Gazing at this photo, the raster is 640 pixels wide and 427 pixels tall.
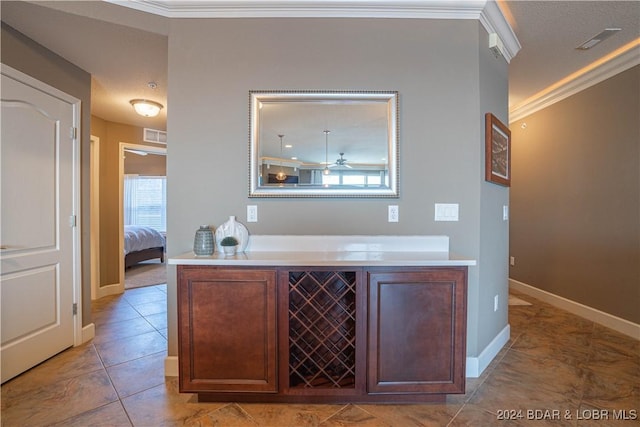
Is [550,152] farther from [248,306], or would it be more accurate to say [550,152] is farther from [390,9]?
[248,306]

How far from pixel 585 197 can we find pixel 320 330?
129 inches

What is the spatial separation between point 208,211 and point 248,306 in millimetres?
787

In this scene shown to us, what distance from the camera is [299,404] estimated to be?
5.55ft

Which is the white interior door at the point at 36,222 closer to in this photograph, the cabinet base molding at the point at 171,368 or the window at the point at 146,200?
the cabinet base molding at the point at 171,368

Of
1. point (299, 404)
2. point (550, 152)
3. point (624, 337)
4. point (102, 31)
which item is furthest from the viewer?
point (550, 152)

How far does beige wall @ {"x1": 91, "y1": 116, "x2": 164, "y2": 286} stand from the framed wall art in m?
4.41

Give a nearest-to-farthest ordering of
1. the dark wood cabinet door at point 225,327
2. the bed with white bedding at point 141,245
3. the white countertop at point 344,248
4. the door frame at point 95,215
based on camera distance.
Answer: the dark wood cabinet door at point 225,327 < the white countertop at point 344,248 < the door frame at point 95,215 < the bed with white bedding at point 141,245

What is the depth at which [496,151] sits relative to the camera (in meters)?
2.25

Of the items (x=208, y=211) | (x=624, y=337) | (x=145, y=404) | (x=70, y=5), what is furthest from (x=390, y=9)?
(x=624, y=337)

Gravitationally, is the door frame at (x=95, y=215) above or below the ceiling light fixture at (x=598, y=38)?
below

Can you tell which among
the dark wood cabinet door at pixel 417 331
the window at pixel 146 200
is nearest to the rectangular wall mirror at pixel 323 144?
the dark wood cabinet door at pixel 417 331

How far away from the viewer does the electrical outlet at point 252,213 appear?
2004 millimetres

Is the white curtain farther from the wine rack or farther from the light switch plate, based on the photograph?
the light switch plate

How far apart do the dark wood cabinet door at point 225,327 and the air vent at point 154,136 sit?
3.46 meters
